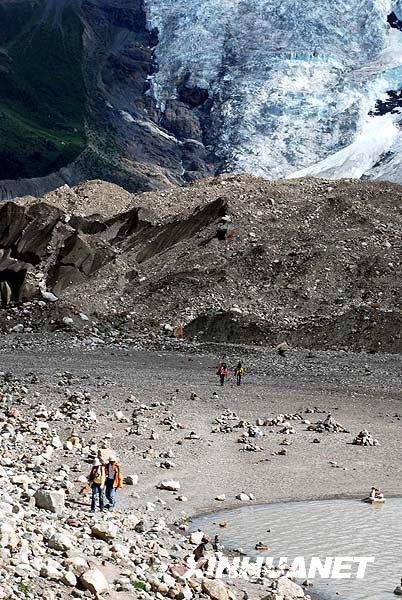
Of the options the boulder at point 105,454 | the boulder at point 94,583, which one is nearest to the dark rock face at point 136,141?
the boulder at point 105,454

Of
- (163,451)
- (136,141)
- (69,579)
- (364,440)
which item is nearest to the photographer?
(69,579)

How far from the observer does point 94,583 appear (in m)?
11.6

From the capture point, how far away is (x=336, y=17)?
589 ft

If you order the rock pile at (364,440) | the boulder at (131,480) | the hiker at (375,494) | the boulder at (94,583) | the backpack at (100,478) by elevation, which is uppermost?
the rock pile at (364,440)

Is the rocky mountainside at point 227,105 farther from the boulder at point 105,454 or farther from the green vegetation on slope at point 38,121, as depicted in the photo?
the boulder at point 105,454

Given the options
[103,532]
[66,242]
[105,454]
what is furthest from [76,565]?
[66,242]

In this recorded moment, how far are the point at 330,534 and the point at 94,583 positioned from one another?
7.77 meters

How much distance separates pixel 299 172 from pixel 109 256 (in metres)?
106

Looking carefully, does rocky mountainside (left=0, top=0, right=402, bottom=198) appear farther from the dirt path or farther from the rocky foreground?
the rocky foreground

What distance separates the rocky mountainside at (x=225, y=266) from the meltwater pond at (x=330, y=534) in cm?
2663

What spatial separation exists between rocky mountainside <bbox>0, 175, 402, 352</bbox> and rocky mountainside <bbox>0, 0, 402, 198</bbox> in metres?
86.8

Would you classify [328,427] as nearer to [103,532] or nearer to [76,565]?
[103,532]

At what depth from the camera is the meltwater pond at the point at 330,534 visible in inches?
592

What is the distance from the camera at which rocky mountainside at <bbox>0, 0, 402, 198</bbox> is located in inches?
6393
